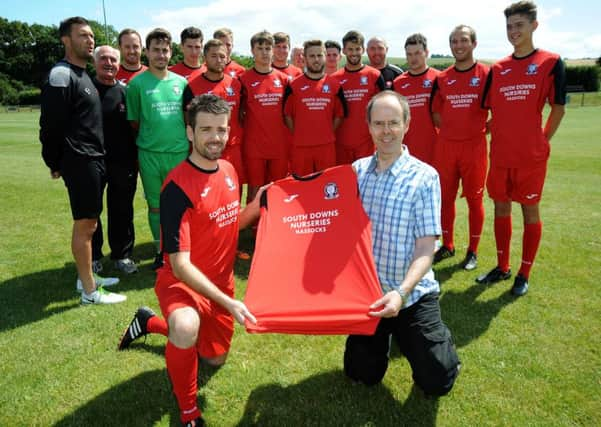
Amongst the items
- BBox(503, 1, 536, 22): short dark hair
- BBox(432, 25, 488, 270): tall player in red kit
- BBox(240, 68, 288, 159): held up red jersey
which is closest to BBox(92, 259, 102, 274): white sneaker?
BBox(240, 68, 288, 159): held up red jersey

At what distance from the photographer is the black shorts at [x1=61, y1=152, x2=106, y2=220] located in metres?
4.77

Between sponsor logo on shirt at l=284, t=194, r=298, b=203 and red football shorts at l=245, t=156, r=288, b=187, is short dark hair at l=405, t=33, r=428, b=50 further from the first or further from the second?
sponsor logo on shirt at l=284, t=194, r=298, b=203

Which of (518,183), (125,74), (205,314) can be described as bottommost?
(205,314)

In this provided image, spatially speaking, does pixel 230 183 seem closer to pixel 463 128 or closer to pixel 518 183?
pixel 518 183

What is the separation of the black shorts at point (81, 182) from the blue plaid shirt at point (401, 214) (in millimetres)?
3135

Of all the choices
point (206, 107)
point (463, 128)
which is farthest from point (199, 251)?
point (463, 128)

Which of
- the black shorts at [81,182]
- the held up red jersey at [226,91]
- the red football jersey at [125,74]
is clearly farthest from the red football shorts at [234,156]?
the black shorts at [81,182]

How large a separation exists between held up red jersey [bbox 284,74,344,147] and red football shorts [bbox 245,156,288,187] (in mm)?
436

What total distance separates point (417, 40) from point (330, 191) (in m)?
3.85

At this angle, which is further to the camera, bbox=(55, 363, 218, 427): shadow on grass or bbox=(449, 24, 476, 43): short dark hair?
bbox=(449, 24, 476, 43): short dark hair

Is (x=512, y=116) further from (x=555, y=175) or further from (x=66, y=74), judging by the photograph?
(x=555, y=175)

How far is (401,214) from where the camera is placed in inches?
127

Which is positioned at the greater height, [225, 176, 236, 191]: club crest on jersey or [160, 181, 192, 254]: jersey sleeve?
[225, 176, 236, 191]: club crest on jersey

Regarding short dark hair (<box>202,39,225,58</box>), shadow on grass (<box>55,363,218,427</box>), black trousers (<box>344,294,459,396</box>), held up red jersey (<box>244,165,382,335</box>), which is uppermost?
short dark hair (<box>202,39,225,58</box>)
